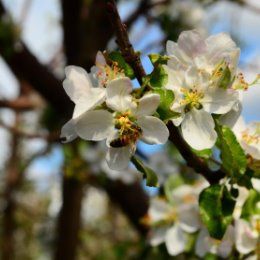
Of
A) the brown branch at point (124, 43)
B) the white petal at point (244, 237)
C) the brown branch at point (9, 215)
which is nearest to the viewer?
the brown branch at point (124, 43)

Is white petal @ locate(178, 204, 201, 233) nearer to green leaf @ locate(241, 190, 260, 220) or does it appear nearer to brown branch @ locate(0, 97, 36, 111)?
green leaf @ locate(241, 190, 260, 220)

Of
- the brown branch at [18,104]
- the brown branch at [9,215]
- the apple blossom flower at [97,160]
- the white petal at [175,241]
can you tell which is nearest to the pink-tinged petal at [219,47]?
the white petal at [175,241]

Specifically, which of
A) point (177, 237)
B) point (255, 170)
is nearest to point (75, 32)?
point (177, 237)

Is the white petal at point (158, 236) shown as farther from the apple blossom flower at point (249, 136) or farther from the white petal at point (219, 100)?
the white petal at point (219, 100)

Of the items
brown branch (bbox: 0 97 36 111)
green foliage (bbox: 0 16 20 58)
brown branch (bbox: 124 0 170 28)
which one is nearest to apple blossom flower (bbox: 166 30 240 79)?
green foliage (bbox: 0 16 20 58)

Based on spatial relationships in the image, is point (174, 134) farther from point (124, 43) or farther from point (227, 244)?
point (227, 244)

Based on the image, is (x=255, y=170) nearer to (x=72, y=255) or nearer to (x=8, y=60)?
(x=8, y=60)

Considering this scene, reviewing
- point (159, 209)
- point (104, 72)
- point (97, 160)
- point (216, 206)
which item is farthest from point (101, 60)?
point (97, 160)
